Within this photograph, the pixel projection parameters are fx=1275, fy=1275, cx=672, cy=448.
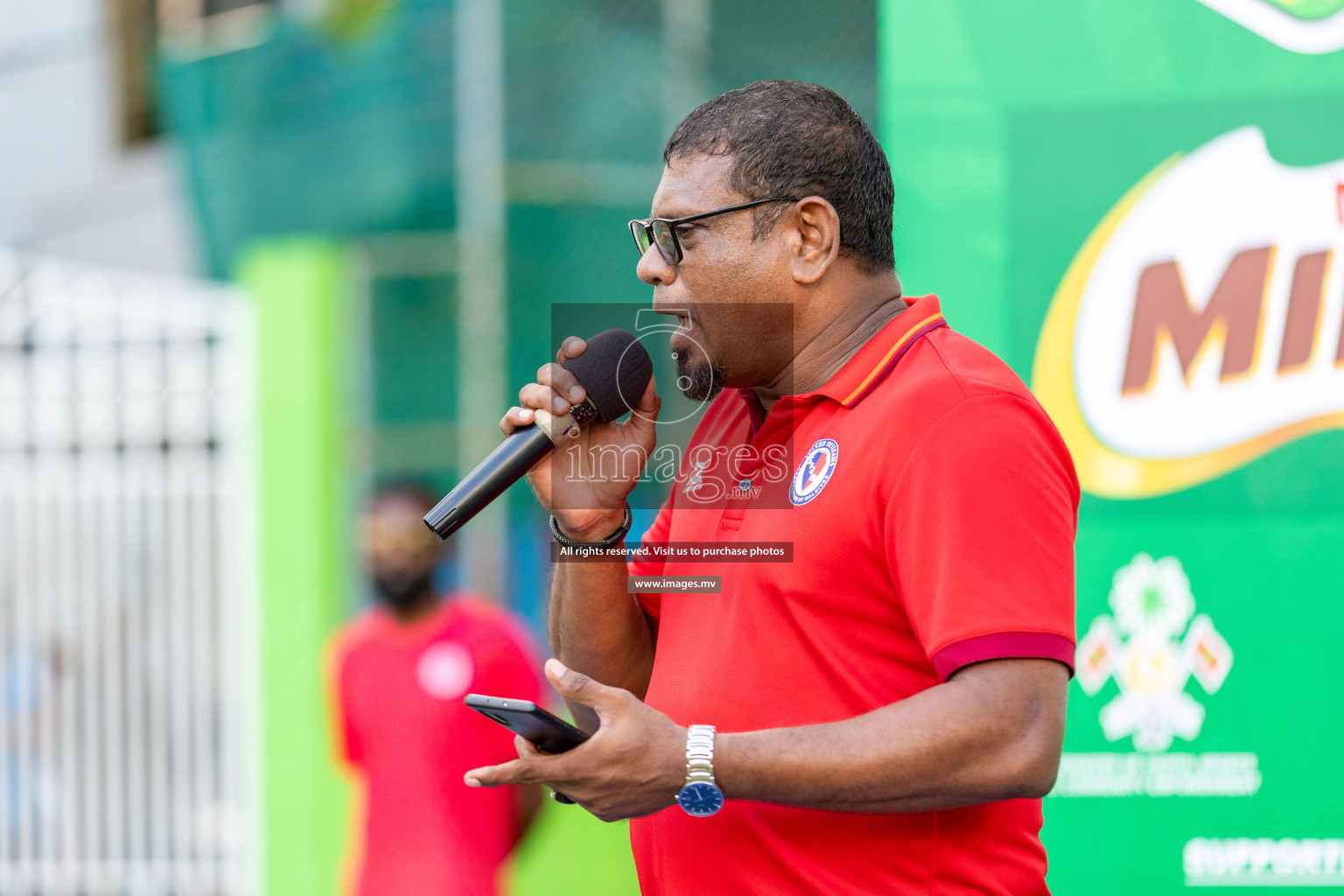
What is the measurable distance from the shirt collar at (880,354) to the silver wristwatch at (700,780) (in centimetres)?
52

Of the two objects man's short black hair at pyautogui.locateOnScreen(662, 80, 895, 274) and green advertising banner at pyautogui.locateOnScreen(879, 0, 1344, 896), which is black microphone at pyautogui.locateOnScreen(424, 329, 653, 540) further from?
green advertising banner at pyautogui.locateOnScreen(879, 0, 1344, 896)

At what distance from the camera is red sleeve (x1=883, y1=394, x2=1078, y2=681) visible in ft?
5.00

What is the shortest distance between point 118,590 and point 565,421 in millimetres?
4826

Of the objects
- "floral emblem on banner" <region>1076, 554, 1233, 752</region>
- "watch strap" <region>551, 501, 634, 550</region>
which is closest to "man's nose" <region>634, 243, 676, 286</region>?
"watch strap" <region>551, 501, 634, 550</region>

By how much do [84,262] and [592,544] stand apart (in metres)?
10.8

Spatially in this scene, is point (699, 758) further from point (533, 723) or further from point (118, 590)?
point (118, 590)

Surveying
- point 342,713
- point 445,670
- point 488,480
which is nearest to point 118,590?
point 342,713

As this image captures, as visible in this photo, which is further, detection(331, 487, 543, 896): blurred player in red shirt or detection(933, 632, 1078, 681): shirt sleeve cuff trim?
detection(331, 487, 543, 896): blurred player in red shirt

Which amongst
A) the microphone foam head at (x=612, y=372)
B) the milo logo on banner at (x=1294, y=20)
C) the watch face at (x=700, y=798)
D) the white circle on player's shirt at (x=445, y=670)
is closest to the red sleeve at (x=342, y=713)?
the white circle on player's shirt at (x=445, y=670)

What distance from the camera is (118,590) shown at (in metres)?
6.00

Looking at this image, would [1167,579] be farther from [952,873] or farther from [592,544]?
[592,544]

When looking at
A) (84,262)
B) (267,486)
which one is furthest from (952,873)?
(84,262)

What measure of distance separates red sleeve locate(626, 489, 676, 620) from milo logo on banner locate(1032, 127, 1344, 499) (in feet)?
2.60

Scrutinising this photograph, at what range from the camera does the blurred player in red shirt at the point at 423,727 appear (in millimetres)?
4242
